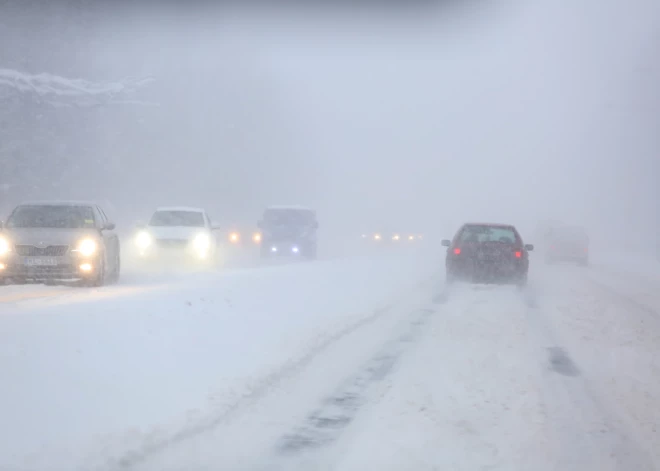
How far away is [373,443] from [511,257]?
14679 mm

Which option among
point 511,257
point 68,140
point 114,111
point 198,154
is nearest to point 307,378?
point 511,257

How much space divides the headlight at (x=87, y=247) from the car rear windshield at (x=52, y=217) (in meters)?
0.77

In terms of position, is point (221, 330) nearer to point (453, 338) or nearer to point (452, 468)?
point (453, 338)

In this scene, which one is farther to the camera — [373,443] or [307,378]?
[307,378]

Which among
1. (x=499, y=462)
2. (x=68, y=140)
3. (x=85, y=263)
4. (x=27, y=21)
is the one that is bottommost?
(x=499, y=462)

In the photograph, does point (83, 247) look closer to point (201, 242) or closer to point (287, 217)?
point (201, 242)

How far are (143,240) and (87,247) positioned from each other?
7.62 metres

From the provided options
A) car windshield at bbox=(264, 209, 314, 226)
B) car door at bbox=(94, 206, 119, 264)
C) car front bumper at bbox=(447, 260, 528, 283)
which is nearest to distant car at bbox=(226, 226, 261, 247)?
car windshield at bbox=(264, 209, 314, 226)

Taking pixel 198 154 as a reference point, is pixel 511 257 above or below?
below

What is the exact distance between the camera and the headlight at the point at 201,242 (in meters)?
22.8

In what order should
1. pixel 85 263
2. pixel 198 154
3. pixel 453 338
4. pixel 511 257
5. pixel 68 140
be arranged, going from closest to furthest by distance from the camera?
pixel 453 338, pixel 85 263, pixel 511 257, pixel 68 140, pixel 198 154

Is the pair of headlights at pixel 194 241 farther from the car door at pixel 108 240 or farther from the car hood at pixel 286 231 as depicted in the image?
the car hood at pixel 286 231

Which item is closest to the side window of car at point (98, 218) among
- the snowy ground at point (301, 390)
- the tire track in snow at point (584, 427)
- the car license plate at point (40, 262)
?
the car license plate at point (40, 262)

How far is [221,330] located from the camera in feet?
31.3
